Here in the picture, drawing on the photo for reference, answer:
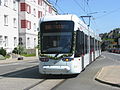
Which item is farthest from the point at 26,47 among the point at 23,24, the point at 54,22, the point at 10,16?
the point at 54,22

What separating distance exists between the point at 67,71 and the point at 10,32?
34488 millimetres

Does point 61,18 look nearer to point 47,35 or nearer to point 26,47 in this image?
point 47,35

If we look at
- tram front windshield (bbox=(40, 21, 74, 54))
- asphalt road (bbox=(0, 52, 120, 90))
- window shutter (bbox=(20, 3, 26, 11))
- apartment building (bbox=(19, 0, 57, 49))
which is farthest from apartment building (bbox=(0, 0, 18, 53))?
tram front windshield (bbox=(40, 21, 74, 54))

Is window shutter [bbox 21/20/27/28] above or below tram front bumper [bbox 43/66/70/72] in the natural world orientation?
above

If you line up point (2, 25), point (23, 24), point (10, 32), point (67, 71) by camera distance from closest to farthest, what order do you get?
point (67, 71) < point (2, 25) < point (10, 32) < point (23, 24)

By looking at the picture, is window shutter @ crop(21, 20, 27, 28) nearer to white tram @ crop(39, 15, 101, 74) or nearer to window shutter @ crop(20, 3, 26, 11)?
window shutter @ crop(20, 3, 26, 11)

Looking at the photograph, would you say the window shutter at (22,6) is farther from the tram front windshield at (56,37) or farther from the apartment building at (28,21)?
the tram front windshield at (56,37)

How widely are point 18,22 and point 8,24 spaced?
20.7 ft

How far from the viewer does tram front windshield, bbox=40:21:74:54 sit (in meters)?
15.5

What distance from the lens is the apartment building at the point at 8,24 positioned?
45.5m

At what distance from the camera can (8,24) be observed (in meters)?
47.9

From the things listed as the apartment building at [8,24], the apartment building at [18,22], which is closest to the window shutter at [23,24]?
the apartment building at [18,22]

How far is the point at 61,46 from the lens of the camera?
15.5 meters

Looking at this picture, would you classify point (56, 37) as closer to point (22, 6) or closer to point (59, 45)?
point (59, 45)
